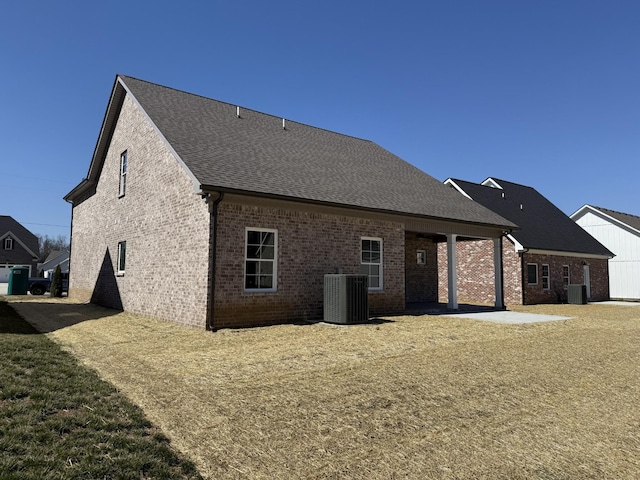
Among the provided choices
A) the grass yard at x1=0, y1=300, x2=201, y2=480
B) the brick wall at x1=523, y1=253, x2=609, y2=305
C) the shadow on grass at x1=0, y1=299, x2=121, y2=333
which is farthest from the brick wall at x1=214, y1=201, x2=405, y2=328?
the brick wall at x1=523, y1=253, x2=609, y2=305

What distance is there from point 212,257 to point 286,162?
16.9 feet

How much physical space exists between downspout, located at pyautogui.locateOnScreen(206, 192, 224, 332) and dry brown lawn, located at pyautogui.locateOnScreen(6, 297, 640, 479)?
1.50ft

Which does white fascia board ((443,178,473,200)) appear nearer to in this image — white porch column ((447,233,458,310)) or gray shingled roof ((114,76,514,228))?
gray shingled roof ((114,76,514,228))

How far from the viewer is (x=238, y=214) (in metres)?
11.6

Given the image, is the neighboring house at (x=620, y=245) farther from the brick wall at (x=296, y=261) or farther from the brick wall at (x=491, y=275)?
the brick wall at (x=296, y=261)

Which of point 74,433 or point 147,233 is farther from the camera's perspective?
point 147,233

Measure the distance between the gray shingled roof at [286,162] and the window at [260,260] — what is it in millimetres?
1203

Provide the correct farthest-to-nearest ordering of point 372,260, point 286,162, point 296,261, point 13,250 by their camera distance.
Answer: point 13,250
point 286,162
point 372,260
point 296,261

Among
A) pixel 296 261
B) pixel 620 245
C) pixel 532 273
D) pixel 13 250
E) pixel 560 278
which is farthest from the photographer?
pixel 13 250

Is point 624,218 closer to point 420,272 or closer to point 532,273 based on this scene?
point 532,273

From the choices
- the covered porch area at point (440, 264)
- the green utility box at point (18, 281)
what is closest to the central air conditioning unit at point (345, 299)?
the covered porch area at point (440, 264)

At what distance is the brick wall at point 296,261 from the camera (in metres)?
11.4

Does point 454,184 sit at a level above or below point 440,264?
above

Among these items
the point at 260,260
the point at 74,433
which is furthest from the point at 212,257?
the point at 74,433
